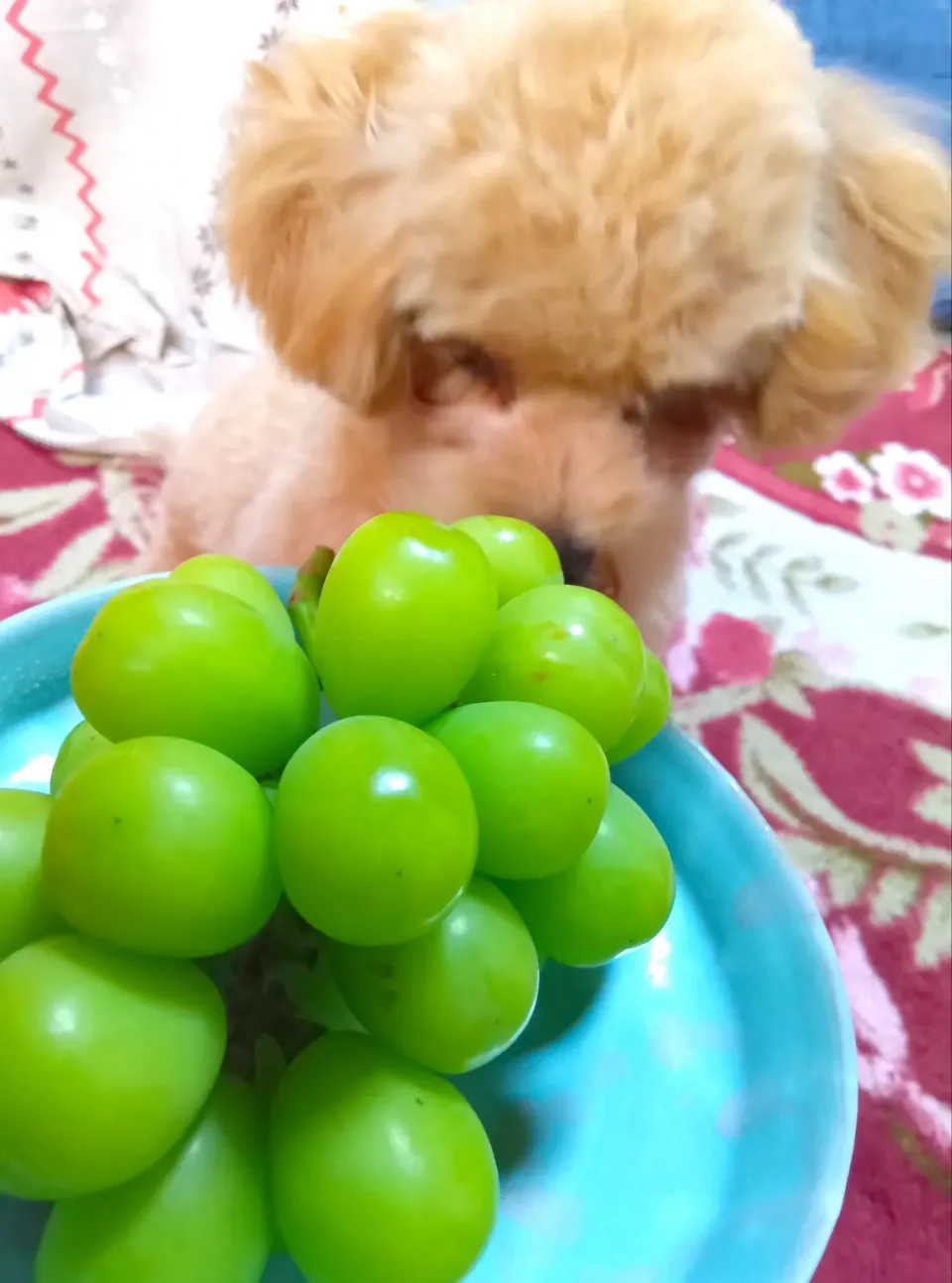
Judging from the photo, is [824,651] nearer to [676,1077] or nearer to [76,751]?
[676,1077]

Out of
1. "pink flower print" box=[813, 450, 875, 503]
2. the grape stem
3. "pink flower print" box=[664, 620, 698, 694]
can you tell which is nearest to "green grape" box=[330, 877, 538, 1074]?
the grape stem

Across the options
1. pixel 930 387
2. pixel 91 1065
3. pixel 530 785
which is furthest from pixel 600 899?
pixel 930 387

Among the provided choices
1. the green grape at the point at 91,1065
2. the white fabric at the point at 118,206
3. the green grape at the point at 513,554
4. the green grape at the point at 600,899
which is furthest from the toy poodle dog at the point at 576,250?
the white fabric at the point at 118,206

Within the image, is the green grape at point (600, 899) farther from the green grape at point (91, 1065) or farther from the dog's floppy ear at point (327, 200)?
the dog's floppy ear at point (327, 200)

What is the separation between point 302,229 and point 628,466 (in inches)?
10.5

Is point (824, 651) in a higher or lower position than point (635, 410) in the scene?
lower

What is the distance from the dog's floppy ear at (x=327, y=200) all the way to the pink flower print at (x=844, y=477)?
32.6 inches

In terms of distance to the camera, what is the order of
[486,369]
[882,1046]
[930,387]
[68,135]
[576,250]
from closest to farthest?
[576,250], [486,369], [882,1046], [68,135], [930,387]

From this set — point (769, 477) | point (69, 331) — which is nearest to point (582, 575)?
point (769, 477)

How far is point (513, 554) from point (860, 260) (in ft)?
1.39

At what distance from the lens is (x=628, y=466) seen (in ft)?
2.23

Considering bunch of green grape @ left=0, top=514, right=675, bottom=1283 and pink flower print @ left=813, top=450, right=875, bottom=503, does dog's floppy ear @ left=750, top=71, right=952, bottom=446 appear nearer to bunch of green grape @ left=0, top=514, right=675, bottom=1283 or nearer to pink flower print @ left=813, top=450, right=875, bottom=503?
bunch of green grape @ left=0, top=514, right=675, bottom=1283

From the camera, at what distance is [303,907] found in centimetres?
29

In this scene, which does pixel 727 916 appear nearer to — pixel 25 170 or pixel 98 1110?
pixel 98 1110
